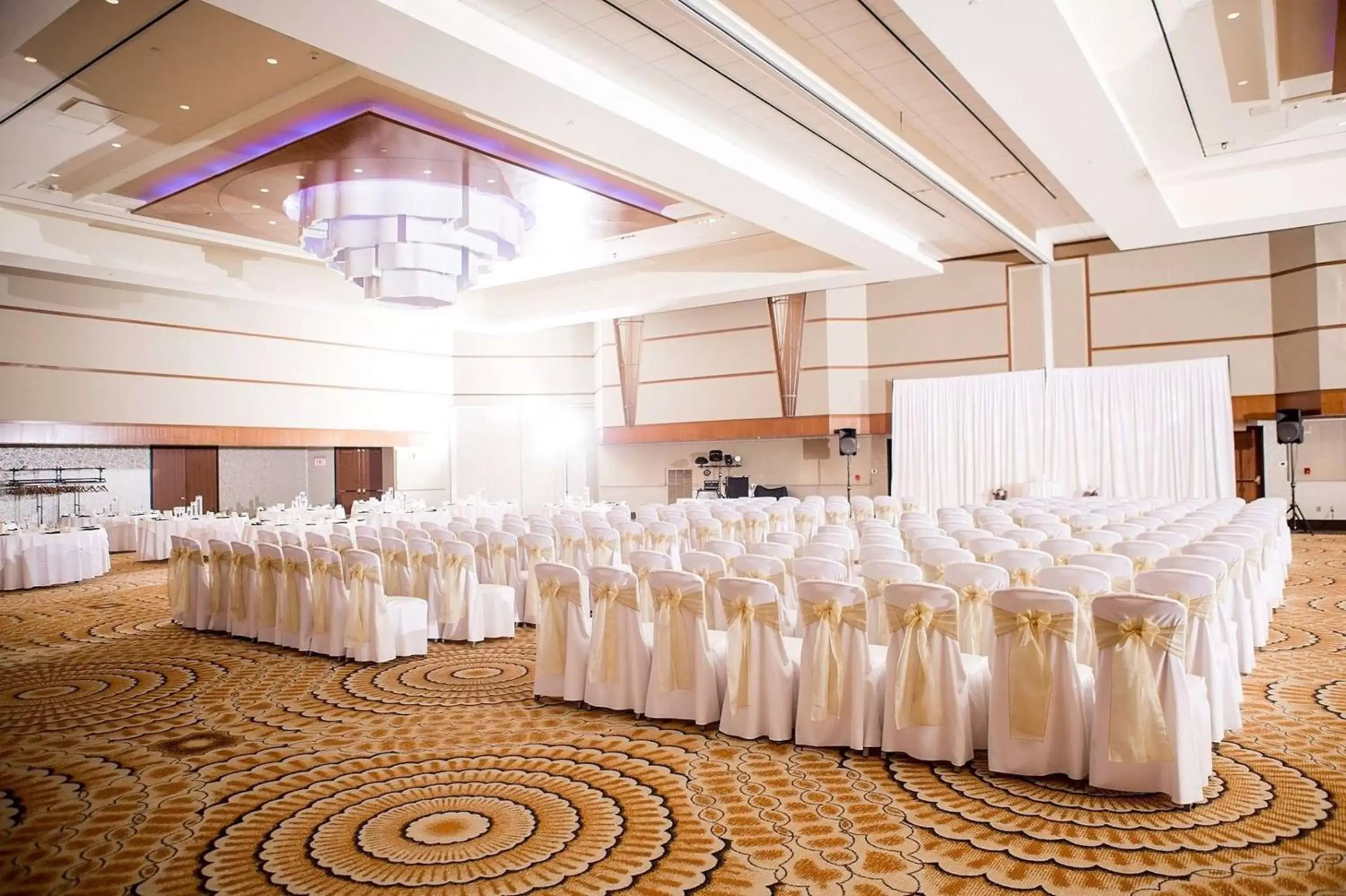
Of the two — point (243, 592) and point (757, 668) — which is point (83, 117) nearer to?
point (243, 592)

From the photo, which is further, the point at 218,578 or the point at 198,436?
the point at 198,436

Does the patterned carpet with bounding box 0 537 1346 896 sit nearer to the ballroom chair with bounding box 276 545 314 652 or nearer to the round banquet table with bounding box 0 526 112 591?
the ballroom chair with bounding box 276 545 314 652

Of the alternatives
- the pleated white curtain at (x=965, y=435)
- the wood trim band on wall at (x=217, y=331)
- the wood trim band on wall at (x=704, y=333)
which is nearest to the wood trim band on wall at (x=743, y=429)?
the pleated white curtain at (x=965, y=435)

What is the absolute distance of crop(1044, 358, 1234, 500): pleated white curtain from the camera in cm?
1280

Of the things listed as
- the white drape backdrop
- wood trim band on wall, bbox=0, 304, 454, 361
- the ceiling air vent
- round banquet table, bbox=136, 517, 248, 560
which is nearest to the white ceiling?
the white drape backdrop

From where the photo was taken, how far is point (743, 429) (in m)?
16.0

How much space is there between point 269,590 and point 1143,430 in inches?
475

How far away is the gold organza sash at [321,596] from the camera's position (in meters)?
6.42

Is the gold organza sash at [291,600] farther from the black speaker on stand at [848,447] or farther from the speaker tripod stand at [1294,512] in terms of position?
the speaker tripod stand at [1294,512]

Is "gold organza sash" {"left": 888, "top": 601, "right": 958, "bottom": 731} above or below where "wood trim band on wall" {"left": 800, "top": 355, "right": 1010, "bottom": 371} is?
below

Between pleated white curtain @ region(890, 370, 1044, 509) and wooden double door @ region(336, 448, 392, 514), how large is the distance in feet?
32.3

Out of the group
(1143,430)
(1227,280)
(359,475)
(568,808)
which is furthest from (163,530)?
(1227,280)

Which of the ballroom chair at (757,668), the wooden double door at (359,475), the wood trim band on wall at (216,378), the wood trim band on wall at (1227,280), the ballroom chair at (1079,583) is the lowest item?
the ballroom chair at (757,668)

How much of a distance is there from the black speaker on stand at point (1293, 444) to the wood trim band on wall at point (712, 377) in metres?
7.53
